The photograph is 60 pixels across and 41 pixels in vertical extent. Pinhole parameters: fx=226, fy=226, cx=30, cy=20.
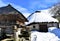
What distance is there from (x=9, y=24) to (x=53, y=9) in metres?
32.8

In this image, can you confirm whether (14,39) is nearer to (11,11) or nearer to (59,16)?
(11,11)

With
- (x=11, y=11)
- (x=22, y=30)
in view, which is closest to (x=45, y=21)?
(x=22, y=30)

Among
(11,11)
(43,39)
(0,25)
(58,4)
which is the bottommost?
(43,39)

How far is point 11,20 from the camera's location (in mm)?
16062

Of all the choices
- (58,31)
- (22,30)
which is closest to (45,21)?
(58,31)

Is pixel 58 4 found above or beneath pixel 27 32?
above

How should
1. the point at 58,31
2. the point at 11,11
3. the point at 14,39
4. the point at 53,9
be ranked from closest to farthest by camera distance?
1. the point at 14,39
2. the point at 11,11
3. the point at 58,31
4. the point at 53,9

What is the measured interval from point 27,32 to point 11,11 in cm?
303

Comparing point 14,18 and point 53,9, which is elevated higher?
point 53,9

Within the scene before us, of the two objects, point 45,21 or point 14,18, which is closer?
point 14,18

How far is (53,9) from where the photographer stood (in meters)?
48.0

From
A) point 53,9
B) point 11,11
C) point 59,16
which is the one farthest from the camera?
point 53,9

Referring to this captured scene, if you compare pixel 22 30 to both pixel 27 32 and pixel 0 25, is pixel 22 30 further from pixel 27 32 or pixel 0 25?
pixel 0 25

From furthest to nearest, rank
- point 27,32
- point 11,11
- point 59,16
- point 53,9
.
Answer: point 53,9, point 59,16, point 27,32, point 11,11
